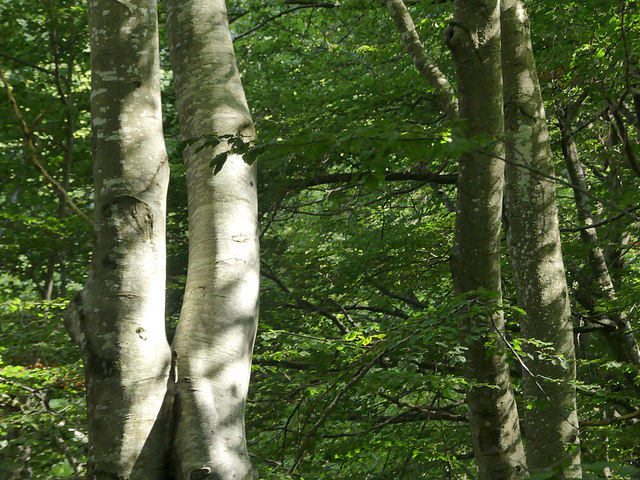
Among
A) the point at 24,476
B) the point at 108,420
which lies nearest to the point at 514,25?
the point at 108,420

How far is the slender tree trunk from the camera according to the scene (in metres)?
6.30

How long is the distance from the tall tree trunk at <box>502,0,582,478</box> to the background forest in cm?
19

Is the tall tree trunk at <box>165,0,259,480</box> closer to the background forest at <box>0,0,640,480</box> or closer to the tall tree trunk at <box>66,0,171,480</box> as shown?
the tall tree trunk at <box>66,0,171,480</box>

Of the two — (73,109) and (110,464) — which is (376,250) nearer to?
(73,109)

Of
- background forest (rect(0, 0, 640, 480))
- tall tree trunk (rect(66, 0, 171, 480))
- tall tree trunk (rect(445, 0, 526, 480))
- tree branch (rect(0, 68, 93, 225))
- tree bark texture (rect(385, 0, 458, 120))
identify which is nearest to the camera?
tall tree trunk (rect(66, 0, 171, 480))

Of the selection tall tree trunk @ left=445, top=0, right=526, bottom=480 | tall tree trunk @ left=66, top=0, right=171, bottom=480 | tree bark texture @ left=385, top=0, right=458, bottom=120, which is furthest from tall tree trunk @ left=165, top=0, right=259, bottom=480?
tree bark texture @ left=385, top=0, right=458, bottom=120

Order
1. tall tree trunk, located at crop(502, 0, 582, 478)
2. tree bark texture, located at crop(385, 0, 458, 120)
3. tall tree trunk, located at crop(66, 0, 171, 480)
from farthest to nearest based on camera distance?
tree bark texture, located at crop(385, 0, 458, 120) < tall tree trunk, located at crop(502, 0, 582, 478) < tall tree trunk, located at crop(66, 0, 171, 480)

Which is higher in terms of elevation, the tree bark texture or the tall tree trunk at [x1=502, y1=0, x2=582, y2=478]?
the tree bark texture

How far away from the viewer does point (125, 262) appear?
5.89 feet

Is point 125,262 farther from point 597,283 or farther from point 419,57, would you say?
point 597,283

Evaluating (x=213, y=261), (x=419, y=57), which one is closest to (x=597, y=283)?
(x=419, y=57)

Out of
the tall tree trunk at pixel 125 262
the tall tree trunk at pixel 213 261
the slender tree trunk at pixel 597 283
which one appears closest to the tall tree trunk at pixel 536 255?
the tall tree trunk at pixel 213 261

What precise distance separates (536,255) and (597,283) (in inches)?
144

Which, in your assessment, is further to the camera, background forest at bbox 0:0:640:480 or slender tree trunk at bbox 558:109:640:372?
slender tree trunk at bbox 558:109:640:372
